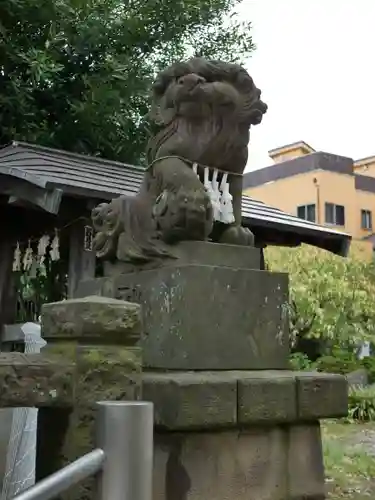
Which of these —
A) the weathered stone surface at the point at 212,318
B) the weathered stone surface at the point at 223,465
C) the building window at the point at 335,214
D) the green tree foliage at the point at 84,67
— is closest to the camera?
the weathered stone surface at the point at 223,465

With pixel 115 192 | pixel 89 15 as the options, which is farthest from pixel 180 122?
pixel 89 15

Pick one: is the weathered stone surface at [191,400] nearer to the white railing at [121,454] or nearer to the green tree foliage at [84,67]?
the white railing at [121,454]

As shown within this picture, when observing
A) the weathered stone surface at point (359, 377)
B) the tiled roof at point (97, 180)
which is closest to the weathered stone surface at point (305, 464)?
the tiled roof at point (97, 180)

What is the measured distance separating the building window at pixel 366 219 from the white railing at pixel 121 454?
24580 millimetres

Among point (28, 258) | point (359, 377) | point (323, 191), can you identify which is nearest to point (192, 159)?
point (28, 258)

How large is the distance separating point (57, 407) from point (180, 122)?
1.88 metres

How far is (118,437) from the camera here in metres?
1.81

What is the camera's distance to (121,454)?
1806mm

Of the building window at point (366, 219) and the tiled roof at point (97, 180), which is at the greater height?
the building window at point (366, 219)

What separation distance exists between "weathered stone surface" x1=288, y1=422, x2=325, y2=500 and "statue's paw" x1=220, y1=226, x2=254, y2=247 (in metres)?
1.10

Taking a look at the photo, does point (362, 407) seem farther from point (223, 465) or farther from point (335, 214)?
point (335, 214)

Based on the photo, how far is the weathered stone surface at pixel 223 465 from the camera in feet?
9.49

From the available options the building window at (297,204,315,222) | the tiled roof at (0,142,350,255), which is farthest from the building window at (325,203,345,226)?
the tiled roof at (0,142,350,255)

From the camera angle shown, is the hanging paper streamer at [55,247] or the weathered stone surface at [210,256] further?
the hanging paper streamer at [55,247]
